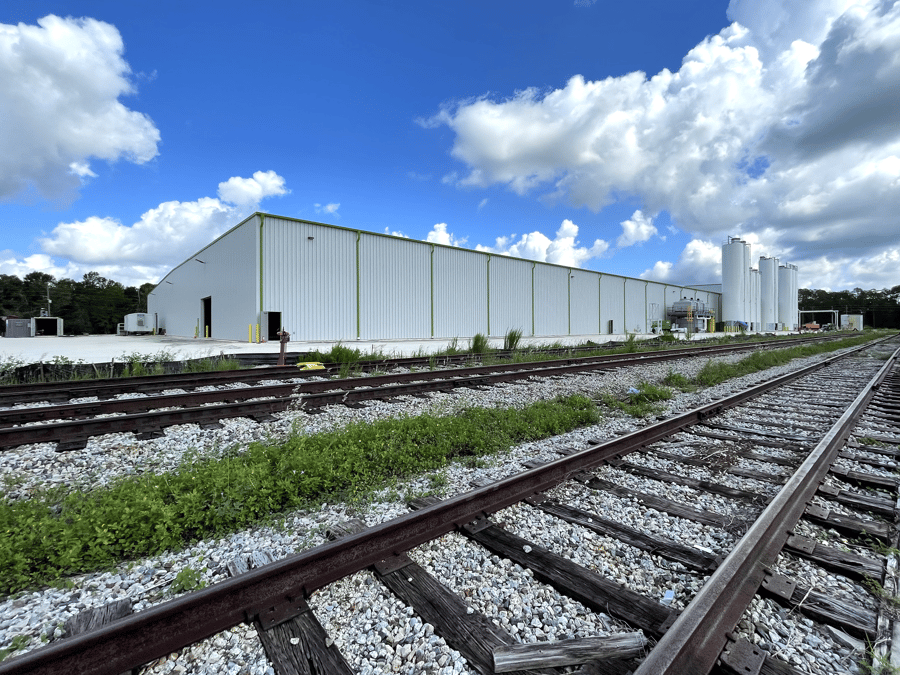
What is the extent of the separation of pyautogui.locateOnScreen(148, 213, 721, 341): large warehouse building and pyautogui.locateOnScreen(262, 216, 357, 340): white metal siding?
0.05m

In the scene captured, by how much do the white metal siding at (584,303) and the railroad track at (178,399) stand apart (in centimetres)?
3001

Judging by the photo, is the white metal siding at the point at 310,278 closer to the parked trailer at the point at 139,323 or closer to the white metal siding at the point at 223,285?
the white metal siding at the point at 223,285

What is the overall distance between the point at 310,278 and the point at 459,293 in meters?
11.0

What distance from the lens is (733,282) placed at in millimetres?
59594

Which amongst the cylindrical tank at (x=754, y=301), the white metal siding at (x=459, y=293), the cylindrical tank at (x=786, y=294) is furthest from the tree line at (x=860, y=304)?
the white metal siding at (x=459, y=293)

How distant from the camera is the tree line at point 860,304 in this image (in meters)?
103

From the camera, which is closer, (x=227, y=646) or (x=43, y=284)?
(x=227, y=646)

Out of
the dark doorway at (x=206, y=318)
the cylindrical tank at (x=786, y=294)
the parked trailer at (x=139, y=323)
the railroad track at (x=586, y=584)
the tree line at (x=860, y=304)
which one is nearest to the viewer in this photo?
the railroad track at (x=586, y=584)

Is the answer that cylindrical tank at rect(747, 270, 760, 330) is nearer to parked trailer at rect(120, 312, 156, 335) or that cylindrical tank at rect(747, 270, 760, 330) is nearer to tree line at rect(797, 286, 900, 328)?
tree line at rect(797, 286, 900, 328)

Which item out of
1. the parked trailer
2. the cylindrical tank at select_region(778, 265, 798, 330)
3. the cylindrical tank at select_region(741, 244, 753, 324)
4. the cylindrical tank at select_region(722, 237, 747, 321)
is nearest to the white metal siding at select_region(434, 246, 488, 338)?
the parked trailer

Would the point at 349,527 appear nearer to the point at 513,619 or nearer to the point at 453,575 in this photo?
the point at 453,575

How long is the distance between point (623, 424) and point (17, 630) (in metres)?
6.30

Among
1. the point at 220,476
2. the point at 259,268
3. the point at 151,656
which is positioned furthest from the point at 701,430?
the point at 259,268

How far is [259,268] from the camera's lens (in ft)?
74.5
